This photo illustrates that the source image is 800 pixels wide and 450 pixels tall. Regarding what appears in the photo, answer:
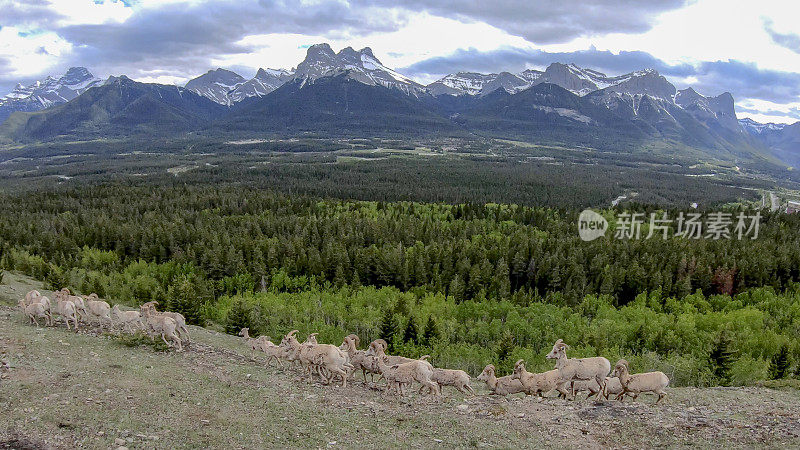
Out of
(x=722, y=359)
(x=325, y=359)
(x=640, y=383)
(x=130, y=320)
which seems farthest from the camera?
(x=722, y=359)

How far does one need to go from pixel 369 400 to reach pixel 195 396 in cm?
A: 758

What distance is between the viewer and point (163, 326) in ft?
88.6

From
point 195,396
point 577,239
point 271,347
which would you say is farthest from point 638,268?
point 195,396

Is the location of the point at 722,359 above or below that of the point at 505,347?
above

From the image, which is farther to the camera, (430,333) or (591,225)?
(591,225)

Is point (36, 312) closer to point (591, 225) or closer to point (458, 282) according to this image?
point (458, 282)

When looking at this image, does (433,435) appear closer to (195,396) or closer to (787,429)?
(195,396)

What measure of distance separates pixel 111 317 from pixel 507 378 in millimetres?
23431

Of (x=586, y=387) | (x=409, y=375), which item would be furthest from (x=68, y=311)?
(x=586, y=387)

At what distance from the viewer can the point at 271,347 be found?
1046 inches

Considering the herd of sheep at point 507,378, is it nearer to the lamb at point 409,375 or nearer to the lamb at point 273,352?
the lamb at point 409,375

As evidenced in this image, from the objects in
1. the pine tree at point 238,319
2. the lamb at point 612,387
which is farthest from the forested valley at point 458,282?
the lamb at point 612,387

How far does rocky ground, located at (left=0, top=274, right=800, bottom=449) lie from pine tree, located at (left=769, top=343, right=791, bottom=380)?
17942 mm

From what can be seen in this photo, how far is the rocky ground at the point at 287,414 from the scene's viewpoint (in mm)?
18219
